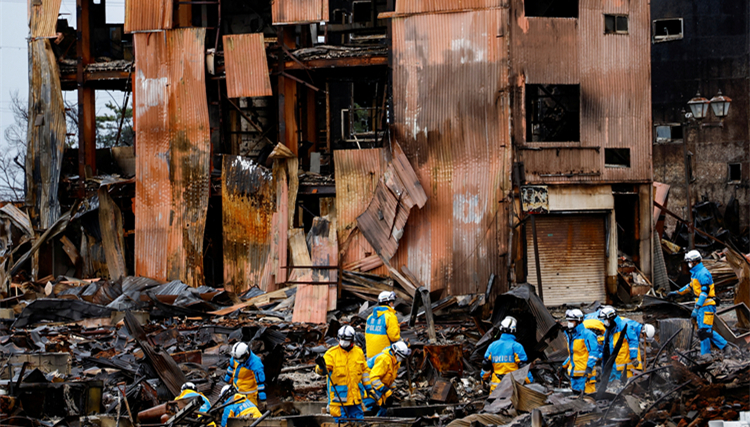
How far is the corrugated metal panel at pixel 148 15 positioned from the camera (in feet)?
73.9

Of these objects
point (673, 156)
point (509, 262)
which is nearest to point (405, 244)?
point (509, 262)

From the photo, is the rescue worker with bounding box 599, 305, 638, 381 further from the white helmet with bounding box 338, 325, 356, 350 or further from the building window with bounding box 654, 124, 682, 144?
the building window with bounding box 654, 124, 682, 144

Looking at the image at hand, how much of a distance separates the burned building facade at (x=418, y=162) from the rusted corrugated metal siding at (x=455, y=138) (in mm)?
37

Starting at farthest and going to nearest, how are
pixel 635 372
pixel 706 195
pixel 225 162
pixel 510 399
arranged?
pixel 706 195 < pixel 225 162 < pixel 635 372 < pixel 510 399

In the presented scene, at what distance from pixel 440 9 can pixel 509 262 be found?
267 inches

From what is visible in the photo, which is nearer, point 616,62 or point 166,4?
point 616,62

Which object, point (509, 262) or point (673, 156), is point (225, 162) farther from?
point (673, 156)

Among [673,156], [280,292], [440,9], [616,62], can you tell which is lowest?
[280,292]

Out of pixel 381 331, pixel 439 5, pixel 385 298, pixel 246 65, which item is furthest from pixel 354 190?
pixel 381 331

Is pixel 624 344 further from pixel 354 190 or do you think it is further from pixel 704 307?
pixel 354 190

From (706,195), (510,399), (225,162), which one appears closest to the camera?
(510,399)

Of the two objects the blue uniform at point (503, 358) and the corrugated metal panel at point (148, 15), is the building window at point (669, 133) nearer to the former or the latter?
the corrugated metal panel at point (148, 15)

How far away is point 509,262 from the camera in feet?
65.2

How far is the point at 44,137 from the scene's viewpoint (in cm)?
2402
